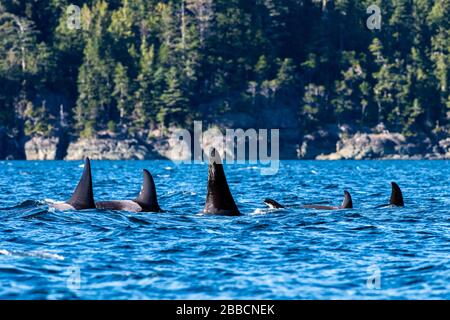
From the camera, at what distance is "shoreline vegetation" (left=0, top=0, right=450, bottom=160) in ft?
533

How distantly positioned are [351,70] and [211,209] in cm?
15722

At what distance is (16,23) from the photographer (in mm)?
177250

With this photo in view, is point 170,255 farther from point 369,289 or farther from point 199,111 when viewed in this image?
point 199,111

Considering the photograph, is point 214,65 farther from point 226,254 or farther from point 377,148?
point 226,254

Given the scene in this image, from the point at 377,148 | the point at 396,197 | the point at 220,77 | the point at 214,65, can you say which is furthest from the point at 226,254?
the point at 214,65

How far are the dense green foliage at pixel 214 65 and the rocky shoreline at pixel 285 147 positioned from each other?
8.68ft

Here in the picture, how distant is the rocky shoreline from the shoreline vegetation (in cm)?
22

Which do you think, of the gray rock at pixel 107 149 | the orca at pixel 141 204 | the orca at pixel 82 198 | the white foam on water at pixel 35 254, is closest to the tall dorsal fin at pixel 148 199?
the orca at pixel 141 204

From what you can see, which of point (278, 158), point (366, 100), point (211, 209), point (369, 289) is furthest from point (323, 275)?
point (366, 100)

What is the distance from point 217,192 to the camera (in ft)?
83.3

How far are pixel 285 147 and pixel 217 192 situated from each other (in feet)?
450

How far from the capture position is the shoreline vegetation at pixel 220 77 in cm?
16250

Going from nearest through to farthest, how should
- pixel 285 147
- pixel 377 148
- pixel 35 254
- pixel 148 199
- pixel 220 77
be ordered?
pixel 35 254
pixel 148 199
pixel 285 147
pixel 377 148
pixel 220 77

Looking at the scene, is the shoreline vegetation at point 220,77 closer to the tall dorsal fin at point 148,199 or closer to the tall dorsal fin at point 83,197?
the tall dorsal fin at point 148,199
